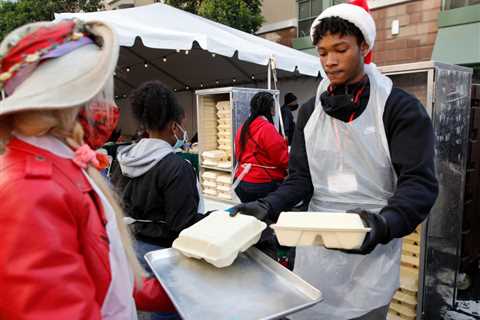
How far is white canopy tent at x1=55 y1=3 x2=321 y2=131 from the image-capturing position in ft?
15.2

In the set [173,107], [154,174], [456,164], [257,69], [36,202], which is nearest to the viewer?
[36,202]

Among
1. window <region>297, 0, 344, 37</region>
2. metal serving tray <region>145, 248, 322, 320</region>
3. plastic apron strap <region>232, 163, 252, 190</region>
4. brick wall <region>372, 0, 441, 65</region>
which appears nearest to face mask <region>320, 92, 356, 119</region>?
metal serving tray <region>145, 248, 322, 320</region>

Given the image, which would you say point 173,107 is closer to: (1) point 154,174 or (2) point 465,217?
(1) point 154,174

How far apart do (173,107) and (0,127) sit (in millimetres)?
1273

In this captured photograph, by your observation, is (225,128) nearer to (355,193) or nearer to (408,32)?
(355,193)

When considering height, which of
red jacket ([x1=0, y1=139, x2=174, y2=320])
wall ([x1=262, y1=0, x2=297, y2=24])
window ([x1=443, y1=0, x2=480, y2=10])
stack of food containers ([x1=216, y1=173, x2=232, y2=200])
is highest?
wall ([x1=262, y1=0, x2=297, y2=24])

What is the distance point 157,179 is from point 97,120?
0.98 metres

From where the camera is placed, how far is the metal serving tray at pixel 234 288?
1055 mm

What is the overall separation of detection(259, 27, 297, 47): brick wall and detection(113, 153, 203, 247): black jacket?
29.0 feet

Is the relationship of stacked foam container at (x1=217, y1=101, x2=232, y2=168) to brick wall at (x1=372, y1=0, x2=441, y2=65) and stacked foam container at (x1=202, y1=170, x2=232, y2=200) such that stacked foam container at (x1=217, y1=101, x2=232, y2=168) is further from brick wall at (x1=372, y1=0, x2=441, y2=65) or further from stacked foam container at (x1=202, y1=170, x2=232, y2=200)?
brick wall at (x1=372, y1=0, x2=441, y2=65)

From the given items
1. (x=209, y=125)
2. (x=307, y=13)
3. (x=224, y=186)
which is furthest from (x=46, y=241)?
(x=307, y=13)

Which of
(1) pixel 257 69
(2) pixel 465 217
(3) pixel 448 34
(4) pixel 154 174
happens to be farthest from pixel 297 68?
(4) pixel 154 174

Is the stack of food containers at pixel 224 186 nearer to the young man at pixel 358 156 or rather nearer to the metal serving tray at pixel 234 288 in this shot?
the young man at pixel 358 156

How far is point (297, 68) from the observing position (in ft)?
19.8
